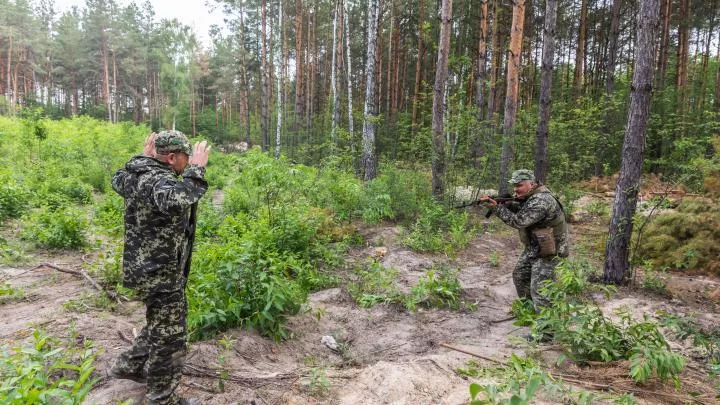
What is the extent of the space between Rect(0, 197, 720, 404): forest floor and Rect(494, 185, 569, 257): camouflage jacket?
120 cm

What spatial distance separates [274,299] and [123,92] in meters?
54.9

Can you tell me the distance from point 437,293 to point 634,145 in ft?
12.2

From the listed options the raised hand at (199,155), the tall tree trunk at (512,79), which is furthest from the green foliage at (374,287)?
the tall tree trunk at (512,79)

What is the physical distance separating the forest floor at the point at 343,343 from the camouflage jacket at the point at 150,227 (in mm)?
836

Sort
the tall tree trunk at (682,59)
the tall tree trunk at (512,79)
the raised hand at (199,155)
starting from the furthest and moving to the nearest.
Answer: the tall tree trunk at (682,59)
the tall tree trunk at (512,79)
the raised hand at (199,155)

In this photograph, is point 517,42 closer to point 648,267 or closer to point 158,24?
point 648,267

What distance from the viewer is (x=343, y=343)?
460 centimetres

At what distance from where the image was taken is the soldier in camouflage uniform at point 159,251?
9.38 feet

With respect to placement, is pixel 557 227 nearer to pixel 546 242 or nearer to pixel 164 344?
pixel 546 242

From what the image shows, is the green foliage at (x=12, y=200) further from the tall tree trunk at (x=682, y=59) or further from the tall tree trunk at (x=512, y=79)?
the tall tree trunk at (x=682, y=59)

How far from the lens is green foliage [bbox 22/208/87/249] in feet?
21.4

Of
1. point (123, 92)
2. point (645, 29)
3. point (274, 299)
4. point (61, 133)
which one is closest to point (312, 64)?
point (61, 133)

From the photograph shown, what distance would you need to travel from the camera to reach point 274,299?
13.8 feet

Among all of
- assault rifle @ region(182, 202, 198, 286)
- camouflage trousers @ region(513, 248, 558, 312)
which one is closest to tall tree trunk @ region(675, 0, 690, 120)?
camouflage trousers @ region(513, 248, 558, 312)
